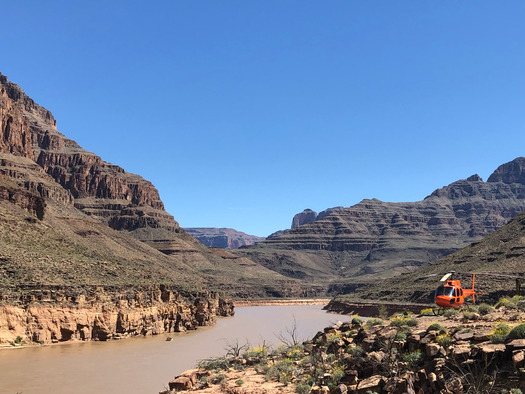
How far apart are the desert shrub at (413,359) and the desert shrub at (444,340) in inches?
27.7

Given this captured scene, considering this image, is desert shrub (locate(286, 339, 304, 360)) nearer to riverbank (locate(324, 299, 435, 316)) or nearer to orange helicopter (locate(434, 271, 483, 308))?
orange helicopter (locate(434, 271, 483, 308))

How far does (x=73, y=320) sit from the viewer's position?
147 feet

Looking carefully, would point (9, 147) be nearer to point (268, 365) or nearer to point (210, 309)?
point (210, 309)

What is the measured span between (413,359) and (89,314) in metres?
37.0

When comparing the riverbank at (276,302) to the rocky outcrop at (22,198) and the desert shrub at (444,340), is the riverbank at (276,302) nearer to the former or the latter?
the rocky outcrop at (22,198)

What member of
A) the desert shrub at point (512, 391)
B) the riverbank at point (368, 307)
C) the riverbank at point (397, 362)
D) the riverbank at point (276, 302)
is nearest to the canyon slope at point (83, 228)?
the riverbank at point (276, 302)

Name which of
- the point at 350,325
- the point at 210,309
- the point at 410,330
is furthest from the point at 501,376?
the point at 210,309

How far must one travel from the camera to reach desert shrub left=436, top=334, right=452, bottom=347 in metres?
16.2

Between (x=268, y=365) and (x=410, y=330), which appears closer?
(x=410, y=330)

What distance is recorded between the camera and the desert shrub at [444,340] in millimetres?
16209

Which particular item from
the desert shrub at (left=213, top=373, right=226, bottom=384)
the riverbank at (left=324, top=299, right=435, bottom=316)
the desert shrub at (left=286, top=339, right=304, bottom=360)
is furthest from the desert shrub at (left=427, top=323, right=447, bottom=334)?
the riverbank at (left=324, top=299, right=435, bottom=316)

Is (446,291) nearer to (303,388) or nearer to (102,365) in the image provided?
(303,388)

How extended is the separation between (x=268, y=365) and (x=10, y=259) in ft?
114

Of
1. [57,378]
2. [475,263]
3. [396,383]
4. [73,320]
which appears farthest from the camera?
[475,263]
